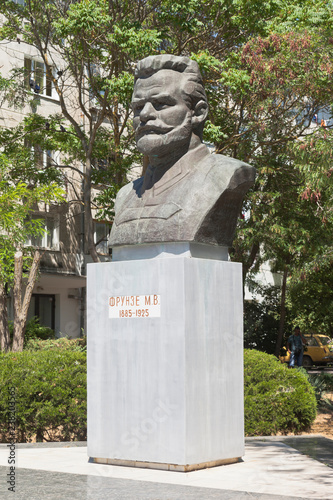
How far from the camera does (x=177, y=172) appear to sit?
751 cm

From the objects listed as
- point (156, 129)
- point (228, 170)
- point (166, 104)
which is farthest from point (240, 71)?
point (228, 170)

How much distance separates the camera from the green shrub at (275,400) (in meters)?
10.4

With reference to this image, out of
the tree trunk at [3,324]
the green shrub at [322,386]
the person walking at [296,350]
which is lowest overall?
the green shrub at [322,386]

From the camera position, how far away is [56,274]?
30234mm

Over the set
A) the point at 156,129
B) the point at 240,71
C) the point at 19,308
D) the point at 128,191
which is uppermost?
the point at 240,71

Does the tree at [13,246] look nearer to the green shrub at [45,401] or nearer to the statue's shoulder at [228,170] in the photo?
the green shrub at [45,401]

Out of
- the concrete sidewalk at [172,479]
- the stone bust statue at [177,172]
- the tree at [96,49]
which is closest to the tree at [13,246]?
the tree at [96,49]

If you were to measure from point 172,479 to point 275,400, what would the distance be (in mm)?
4267

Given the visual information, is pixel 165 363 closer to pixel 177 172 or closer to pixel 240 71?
pixel 177 172

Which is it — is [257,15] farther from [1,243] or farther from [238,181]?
[238,181]

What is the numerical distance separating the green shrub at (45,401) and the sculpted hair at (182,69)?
412 cm

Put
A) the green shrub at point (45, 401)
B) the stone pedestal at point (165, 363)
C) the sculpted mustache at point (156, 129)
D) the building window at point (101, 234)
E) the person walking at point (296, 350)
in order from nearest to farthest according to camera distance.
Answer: the stone pedestal at point (165, 363) < the sculpted mustache at point (156, 129) < the green shrub at point (45, 401) < the person walking at point (296, 350) < the building window at point (101, 234)

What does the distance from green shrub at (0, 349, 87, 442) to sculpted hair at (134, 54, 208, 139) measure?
13.5ft

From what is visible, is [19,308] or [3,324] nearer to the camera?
[3,324]
